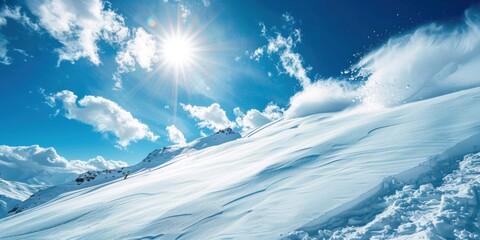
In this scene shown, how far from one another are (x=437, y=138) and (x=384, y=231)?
4.10 m

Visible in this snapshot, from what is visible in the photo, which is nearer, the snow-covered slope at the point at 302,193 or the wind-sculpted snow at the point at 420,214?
the wind-sculpted snow at the point at 420,214

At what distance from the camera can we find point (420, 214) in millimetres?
3471

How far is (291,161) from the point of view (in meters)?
7.82

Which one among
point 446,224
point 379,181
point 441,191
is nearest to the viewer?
point 446,224

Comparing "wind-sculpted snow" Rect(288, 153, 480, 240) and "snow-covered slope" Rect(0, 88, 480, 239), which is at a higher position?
"snow-covered slope" Rect(0, 88, 480, 239)

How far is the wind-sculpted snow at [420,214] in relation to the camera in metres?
3.10

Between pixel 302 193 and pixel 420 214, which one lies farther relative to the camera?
pixel 302 193

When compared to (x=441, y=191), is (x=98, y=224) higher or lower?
higher

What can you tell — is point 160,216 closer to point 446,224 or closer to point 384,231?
point 384,231

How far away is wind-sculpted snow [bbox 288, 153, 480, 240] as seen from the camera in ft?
10.2


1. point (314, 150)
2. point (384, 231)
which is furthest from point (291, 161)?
point (384, 231)

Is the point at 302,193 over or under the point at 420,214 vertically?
over

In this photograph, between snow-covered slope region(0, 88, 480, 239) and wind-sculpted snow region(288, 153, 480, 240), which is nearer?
wind-sculpted snow region(288, 153, 480, 240)

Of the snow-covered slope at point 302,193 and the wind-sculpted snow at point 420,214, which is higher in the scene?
the snow-covered slope at point 302,193
